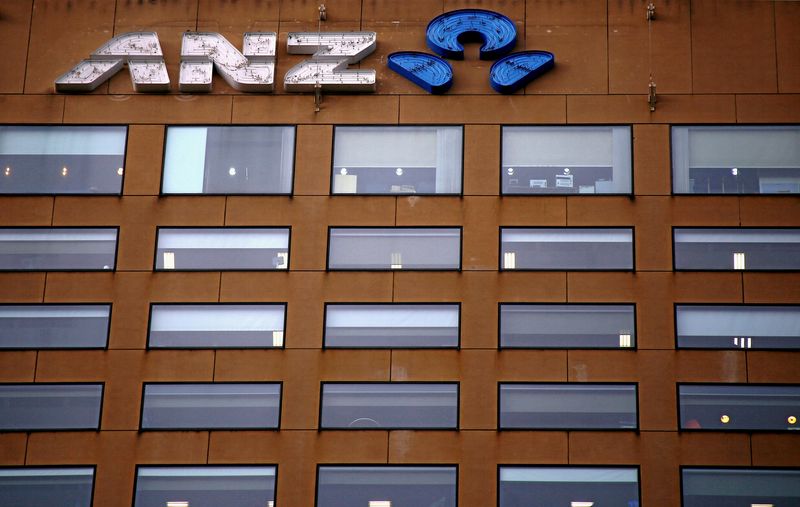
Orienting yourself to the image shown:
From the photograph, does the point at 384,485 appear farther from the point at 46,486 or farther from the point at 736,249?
the point at 736,249

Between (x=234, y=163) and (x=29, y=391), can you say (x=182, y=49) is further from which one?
(x=29, y=391)

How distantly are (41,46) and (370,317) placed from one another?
13.4m

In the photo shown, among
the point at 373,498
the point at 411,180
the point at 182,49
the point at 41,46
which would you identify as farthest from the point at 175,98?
the point at 373,498

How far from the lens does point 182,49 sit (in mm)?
38125

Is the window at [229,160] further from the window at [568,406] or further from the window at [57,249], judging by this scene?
the window at [568,406]

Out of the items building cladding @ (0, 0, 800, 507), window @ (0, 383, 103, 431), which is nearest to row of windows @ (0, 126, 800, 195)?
building cladding @ (0, 0, 800, 507)

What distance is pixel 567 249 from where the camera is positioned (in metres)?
36.1

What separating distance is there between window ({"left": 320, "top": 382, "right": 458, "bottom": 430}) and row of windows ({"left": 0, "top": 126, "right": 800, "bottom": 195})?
5.82m

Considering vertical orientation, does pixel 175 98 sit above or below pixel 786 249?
above

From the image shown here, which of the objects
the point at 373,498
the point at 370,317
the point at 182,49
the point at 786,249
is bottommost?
the point at 373,498

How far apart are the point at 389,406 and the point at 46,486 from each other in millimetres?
9732

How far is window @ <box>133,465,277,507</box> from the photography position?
3441 cm

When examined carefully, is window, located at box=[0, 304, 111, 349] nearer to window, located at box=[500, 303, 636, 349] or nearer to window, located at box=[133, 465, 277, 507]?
window, located at box=[133, 465, 277, 507]

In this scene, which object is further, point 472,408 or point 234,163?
point 234,163
